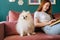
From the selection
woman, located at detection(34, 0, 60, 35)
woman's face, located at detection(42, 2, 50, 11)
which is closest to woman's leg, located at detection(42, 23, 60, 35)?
woman, located at detection(34, 0, 60, 35)

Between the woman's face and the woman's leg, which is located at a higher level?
the woman's face

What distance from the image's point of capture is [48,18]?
8.26 feet

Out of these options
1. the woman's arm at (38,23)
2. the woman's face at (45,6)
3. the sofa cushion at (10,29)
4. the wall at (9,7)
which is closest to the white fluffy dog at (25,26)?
the sofa cushion at (10,29)

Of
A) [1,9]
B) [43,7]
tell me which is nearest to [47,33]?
[43,7]

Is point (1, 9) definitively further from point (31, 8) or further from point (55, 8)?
point (55, 8)

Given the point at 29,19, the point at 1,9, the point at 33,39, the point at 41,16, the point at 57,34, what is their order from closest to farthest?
the point at 33,39
the point at 57,34
the point at 29,19
the point at 41,16
the point at 1,9

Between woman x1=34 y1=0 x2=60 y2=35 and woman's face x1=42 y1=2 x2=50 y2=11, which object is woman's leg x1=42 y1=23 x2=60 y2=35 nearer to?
woman x1=34 y1=0 x2=60 y2=35

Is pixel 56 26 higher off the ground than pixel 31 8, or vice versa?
pixel 31 8

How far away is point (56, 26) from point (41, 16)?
1.51 feet

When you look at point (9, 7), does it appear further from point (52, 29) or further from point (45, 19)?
point (52, 29)

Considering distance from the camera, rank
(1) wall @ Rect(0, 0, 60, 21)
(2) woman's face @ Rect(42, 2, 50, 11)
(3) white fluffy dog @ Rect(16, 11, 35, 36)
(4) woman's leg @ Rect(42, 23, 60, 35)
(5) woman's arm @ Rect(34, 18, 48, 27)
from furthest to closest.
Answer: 1. (1) wall @ Rect(0, 0, 60, 21)
2. (2) woman's face @ Rect(42, 2, 50, 11)
3. (5) woman's arm @ Rect(34, 18, 48, 27)
4. (3) white fluffy dog @ Rect(16, 11, 35, 36)
5. (4) woman's leg @ Rect(42, 23, 60, 35)

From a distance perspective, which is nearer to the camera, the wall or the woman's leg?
the woman's leg

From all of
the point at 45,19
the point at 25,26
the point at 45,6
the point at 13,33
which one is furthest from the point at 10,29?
the point at 45,6

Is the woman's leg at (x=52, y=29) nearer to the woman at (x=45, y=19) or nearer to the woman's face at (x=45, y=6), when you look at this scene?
the woman at (x=45, y=19)
